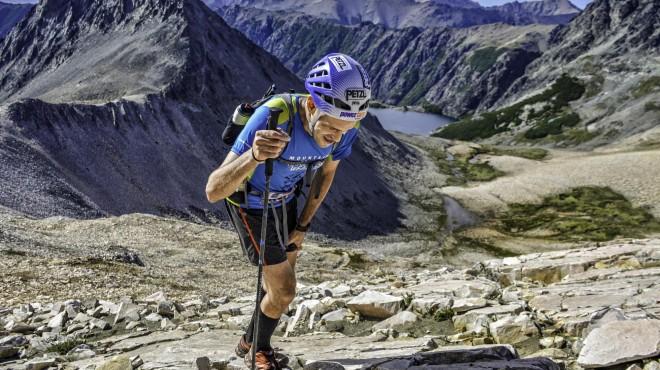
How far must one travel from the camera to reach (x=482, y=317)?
996 centimetres

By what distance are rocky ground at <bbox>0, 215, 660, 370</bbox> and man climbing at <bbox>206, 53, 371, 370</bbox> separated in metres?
1.37

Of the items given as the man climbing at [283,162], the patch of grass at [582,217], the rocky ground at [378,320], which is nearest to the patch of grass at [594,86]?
the patch of grass at [582,217]

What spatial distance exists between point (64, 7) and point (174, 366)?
118 meters

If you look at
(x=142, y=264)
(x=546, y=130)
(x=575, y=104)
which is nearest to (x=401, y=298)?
(x=142, y=264)

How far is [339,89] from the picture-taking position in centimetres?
657

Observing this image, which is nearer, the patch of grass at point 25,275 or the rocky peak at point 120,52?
the patch of grass at point 25,275

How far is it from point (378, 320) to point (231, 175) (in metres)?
6.16

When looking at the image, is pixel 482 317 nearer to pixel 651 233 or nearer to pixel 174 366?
pixel 174 366

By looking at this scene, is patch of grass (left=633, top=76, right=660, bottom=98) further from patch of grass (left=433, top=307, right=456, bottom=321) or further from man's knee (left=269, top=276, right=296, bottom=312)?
man's knee (left=269, top=276, right=296, bottom=312)

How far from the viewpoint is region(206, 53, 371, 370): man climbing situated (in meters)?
6.35

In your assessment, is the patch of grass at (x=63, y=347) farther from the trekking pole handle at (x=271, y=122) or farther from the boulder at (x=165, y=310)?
the trekking pole handle at (x=271, y=122)

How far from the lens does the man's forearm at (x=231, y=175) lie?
20.3 ft

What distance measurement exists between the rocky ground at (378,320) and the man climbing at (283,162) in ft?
4.49

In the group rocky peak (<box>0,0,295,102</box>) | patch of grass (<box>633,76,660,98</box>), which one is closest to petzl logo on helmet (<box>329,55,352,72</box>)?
rocky peak (<box>0,0,295,102</box>)
